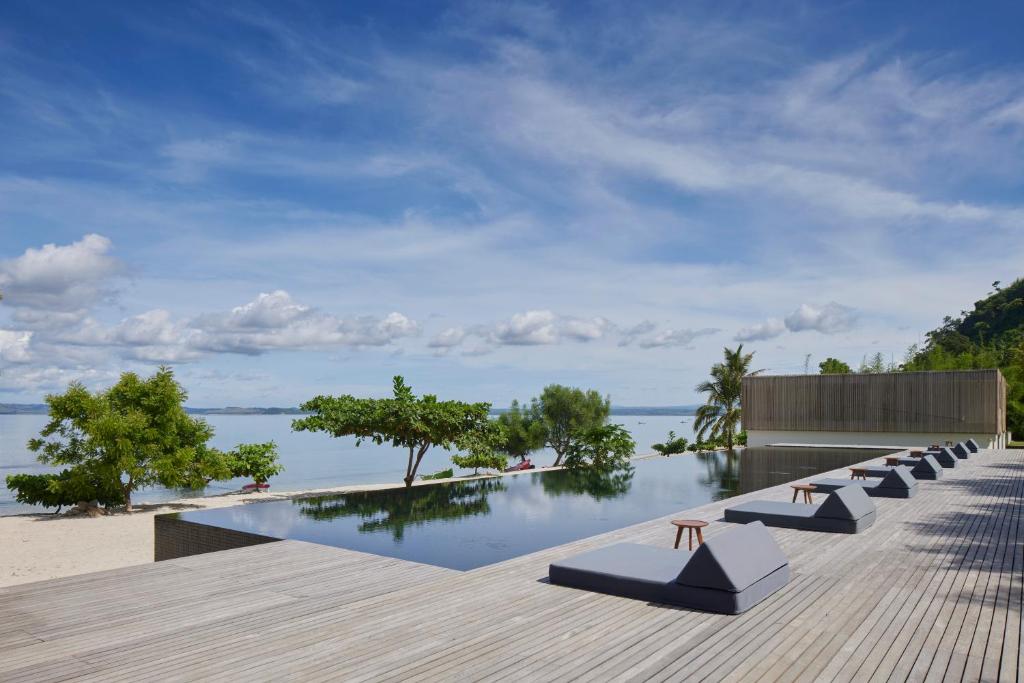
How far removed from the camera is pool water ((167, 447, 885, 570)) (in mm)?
7121

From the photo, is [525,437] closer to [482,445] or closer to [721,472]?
[721,472]

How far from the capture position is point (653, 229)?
2023 cm

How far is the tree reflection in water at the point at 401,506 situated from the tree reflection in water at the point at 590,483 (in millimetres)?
1062

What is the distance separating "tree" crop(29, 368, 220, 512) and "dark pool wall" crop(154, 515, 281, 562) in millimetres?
5446

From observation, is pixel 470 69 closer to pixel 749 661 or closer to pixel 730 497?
pixel 730 497

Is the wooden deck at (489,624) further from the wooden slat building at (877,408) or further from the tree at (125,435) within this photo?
the wooden slat building at (877,408)

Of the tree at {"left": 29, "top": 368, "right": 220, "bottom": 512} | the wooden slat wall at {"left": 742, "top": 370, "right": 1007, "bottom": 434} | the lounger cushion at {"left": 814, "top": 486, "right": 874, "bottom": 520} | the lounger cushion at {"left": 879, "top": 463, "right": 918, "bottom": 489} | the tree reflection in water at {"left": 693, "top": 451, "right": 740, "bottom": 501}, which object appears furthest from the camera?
the wooden slat wall at {"left": 742, "top": 370, "right": 1007, "bottom": 434}

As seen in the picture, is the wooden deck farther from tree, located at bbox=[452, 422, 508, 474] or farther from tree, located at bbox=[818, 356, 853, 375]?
tree, located at bbox=[818, 356, 853, 375]

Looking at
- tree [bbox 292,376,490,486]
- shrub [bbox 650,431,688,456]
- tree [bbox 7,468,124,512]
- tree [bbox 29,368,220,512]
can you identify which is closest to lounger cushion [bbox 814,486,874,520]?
tree [bbox 292,376,490,486]

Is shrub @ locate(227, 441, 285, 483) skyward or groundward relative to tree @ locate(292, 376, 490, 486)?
groundward

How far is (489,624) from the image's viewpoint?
417 cm

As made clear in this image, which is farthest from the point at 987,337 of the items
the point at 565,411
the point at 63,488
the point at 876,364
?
the point at 63,488

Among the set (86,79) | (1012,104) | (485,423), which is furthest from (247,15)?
(1012,104)

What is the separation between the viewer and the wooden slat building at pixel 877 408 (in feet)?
70.4
